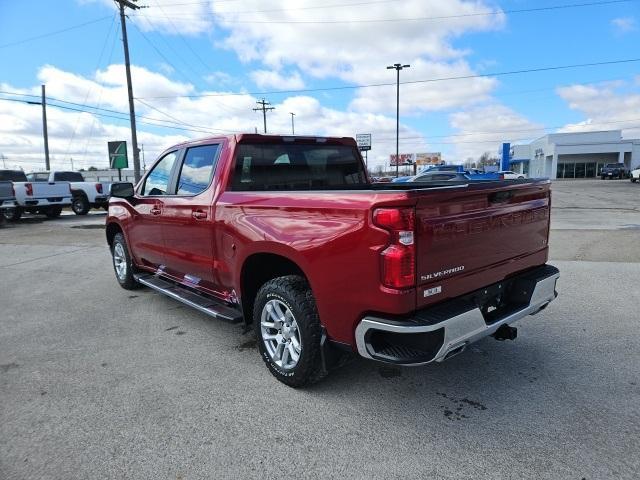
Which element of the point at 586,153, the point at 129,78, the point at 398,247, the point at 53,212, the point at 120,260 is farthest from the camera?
the point at 586,153

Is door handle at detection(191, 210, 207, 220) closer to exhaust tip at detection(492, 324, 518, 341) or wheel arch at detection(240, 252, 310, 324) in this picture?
wheel arch at detection(240, 252, 310, 324)

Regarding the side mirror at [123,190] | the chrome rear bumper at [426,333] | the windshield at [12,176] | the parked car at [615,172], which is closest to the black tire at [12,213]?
the windshield at [12,176]

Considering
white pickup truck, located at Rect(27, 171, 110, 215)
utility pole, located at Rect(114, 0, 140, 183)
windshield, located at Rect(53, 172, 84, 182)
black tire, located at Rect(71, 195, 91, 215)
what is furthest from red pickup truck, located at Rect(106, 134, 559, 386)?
utility pole, located at Rect(114, 0, 140, 183)

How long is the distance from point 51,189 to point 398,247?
18.9 metres

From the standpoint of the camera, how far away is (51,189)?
17.8 m

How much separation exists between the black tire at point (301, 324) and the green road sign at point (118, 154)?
28.3m

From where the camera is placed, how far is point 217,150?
4.10 meters

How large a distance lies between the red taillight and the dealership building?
70603 millimetres

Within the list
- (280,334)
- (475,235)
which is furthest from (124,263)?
(475,235)

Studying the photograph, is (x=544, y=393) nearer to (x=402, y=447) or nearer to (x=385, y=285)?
(x=402, y=447)

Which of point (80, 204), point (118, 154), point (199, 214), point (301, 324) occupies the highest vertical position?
point (118, 154)

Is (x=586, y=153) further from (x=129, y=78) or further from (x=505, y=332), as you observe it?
(x=505, y=332)

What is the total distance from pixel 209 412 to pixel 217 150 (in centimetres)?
223

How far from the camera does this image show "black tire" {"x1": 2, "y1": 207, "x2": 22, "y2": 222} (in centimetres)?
1678
